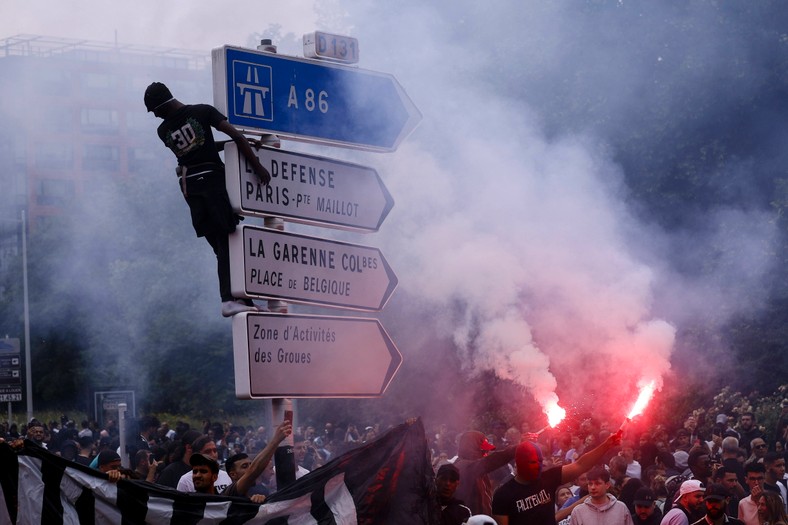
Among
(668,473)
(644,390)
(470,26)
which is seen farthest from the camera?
(470,26)

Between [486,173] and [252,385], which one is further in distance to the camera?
[486,173]

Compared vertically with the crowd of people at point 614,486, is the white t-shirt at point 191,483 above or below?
above

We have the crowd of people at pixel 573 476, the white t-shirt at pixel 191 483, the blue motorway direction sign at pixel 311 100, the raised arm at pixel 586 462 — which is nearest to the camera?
the blue motorway direction sign at pixel 311 100

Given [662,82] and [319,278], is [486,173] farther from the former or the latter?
[319,278]

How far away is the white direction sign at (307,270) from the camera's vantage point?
467 centimetres

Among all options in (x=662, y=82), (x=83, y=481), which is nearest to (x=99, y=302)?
(x=662, y=82)

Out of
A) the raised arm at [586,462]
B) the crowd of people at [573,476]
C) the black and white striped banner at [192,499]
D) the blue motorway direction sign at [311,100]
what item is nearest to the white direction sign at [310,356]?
the crowd of people at [573,476]

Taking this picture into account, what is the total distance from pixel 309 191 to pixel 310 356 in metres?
0.77

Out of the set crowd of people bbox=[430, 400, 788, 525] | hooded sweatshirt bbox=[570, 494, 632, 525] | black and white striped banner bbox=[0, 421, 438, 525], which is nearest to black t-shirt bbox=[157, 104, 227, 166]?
black and white striped banner bbox=[0, 421, 438, 525]

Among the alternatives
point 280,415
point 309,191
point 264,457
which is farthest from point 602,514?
point 309,191

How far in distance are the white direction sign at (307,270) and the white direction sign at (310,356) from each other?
125mm

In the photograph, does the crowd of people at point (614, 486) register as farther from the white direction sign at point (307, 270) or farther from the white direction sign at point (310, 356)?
the white direction sign at point (307, 270)

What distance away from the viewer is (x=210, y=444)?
27.2ft

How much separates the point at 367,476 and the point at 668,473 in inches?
298
